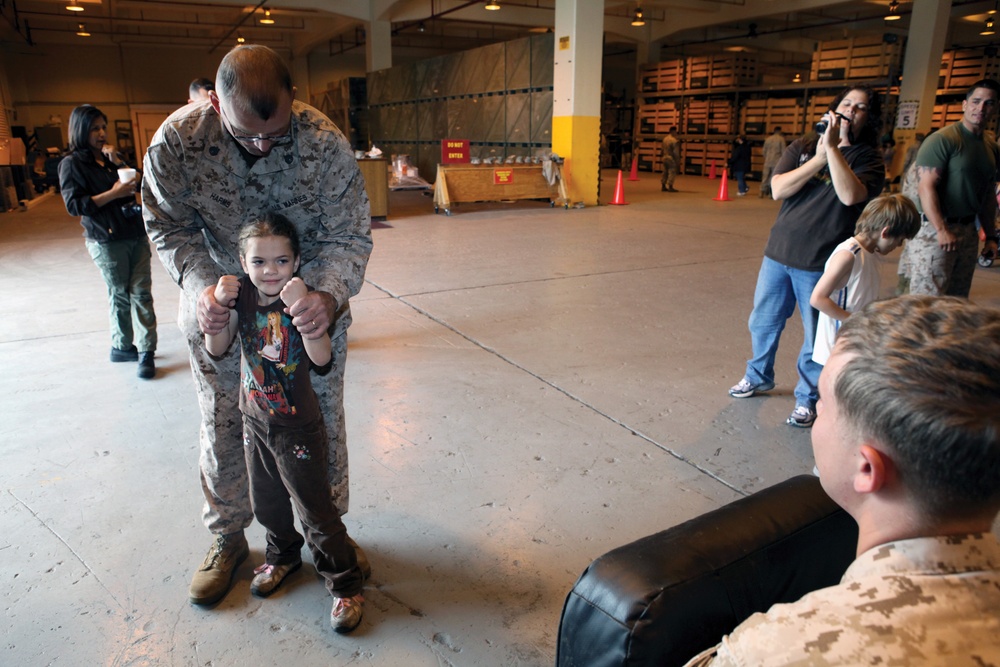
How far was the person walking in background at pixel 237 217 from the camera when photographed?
1691mm

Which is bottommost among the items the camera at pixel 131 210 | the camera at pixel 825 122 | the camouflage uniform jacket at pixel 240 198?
the camera at pixel 131 210

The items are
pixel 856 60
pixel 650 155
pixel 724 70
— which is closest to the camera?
pixel 856 60

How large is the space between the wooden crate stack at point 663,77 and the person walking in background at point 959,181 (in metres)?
18.5

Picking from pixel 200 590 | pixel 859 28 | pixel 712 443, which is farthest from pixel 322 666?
pixel 859 28

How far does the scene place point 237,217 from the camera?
1.93m

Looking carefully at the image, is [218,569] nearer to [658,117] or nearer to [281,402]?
[281,402]

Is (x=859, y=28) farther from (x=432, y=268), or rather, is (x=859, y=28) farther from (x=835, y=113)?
(x=835, y=113)

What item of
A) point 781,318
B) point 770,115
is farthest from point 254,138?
point 770,115

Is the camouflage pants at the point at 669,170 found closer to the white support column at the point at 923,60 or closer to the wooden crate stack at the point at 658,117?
the white support column at the point at 923,60

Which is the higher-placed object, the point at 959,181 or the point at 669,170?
the point at 959,181

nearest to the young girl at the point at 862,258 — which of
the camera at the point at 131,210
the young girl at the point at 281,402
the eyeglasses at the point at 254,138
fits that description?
the young girl at the point at 281,402

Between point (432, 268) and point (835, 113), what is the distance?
459 cm

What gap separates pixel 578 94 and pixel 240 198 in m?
10.7

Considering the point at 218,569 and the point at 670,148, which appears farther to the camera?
the point at 670,148
